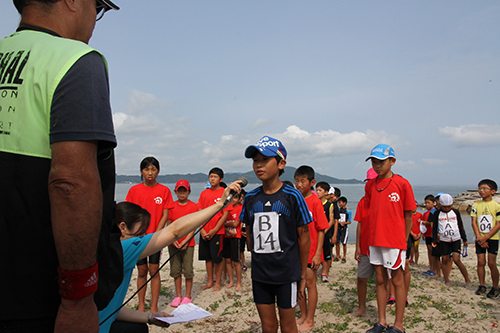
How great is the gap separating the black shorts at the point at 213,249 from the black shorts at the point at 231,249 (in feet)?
1.11

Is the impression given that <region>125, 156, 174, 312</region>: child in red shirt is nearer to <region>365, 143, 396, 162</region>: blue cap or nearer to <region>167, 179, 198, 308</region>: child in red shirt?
<region>167, 179, 198, 308</region>: child in red shirt

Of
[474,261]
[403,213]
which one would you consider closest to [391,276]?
[403,213]

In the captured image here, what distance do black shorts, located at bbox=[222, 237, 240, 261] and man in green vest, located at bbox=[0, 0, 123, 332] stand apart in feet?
20.1

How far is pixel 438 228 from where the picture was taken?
739 cm

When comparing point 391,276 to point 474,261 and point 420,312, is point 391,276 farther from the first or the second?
point 474,261

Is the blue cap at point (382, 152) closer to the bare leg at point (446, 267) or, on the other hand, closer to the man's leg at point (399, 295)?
the man's leg at point (399, 295)

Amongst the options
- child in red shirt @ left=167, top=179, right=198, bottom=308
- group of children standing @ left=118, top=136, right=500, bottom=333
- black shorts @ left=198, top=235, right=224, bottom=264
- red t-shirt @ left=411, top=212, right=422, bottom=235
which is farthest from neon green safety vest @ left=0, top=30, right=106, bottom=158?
red t-shirt @ left=411, top=212, right=422, bottom=235

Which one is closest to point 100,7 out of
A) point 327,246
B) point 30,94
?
point 30,94

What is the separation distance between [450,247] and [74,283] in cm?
819

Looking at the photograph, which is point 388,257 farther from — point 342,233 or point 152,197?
point 342,233

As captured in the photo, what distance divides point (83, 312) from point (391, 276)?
14.3 feet

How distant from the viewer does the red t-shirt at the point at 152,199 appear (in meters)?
5.66

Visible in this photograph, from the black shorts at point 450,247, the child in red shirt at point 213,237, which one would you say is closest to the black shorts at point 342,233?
the black shorts at point 450,247

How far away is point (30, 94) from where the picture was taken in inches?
44.2
